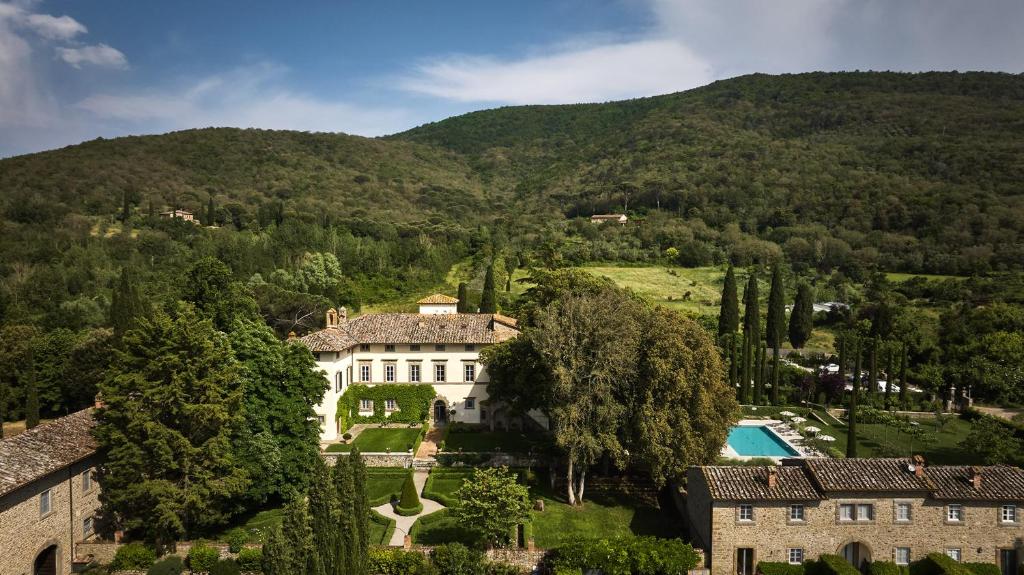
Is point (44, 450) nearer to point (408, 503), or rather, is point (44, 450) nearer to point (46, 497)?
point (46, 497)

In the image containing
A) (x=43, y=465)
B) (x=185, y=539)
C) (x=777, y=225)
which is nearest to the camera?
(x=43, y=465)

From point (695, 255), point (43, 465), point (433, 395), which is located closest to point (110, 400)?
point (43, 465)

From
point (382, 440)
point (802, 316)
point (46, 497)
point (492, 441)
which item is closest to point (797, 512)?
point (492, 441)

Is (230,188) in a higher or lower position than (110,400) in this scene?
higher

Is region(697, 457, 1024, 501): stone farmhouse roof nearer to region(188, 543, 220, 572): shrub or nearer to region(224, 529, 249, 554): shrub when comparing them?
region(224, 529, 249, 554): shrub

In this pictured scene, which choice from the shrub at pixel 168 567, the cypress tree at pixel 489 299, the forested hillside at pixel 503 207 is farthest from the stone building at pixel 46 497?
the cypress tree at pixel 489 299

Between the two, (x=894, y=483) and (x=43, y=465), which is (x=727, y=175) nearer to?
(x=894, y=483)

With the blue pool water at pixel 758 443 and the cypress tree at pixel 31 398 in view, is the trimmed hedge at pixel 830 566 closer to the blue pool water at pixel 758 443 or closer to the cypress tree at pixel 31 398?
the blue pool water at pixel 758 443
